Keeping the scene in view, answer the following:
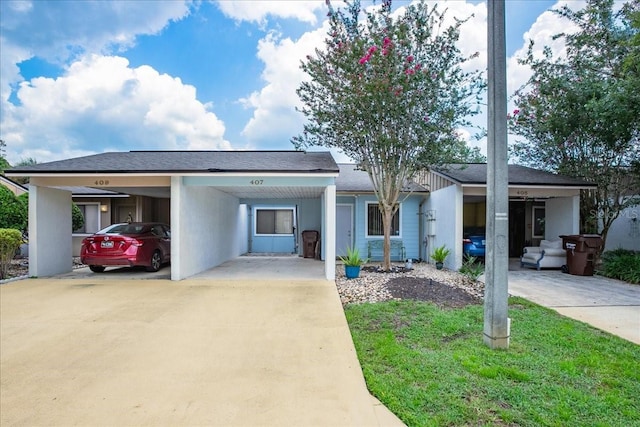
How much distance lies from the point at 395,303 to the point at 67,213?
9.95 metres

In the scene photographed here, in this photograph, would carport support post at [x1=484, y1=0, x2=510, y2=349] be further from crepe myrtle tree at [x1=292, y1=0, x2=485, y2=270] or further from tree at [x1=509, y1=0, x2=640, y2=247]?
tree at [x1=509, y1=0, x2=640, y2=247]

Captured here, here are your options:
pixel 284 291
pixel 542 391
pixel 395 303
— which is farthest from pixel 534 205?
pixel 542 391

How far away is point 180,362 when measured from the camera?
3.64 m

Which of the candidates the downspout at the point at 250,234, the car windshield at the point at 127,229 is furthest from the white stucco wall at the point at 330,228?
the downspout at the point at 250,234

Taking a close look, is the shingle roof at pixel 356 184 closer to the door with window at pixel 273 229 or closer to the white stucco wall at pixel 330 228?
the white stucco wall at pixel 330 228

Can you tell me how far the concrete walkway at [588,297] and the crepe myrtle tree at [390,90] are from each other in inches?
147

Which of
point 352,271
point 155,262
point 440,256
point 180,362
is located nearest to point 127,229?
point 155,262

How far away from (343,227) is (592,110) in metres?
8.28

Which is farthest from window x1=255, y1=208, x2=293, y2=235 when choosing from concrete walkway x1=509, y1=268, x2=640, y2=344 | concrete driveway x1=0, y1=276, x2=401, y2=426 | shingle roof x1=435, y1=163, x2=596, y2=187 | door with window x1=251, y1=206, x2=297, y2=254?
concrete walkway x1=509, y1=268, x2=640, y2=344

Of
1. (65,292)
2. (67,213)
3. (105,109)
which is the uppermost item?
(105,109)

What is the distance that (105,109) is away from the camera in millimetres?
13969

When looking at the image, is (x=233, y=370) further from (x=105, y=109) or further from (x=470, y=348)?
(x=105, y=109)

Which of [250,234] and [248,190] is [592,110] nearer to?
[248,190]

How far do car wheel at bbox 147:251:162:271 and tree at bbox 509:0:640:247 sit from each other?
1278cm
